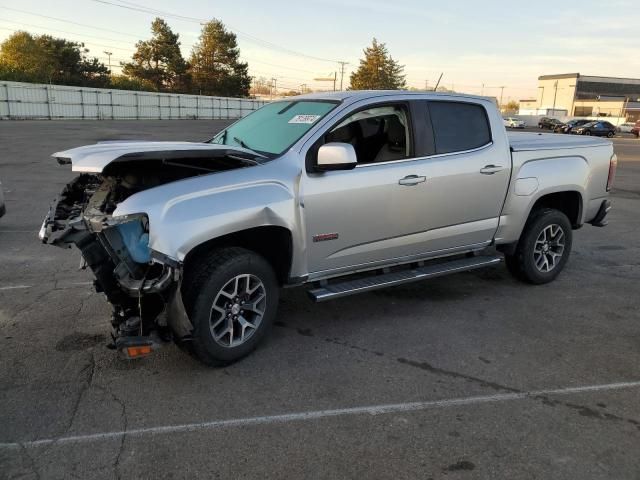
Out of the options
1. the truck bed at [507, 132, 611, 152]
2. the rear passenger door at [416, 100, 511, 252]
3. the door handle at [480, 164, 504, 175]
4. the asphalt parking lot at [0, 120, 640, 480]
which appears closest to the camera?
the asphalt parking lot at [0, 120, 640, 480]

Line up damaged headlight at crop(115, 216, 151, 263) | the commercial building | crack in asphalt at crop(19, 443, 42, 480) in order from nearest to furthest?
crack in asphalt at crop(19, 443, 42, 480), damaged headlight at crop(115, 216, 151, 263), the commercial building

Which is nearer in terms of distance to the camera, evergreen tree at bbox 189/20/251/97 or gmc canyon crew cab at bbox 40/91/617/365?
gmc canyon crew cab at bbox 40/91/617/365

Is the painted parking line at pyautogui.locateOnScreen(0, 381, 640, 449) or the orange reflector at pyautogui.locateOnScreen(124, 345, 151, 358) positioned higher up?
the orange reflector at pyautogui.locateOnScreen(124, 345, 151, 358)

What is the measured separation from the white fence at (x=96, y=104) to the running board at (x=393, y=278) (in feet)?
94.8

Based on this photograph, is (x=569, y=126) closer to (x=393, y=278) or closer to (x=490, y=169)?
(x=490, y=169)

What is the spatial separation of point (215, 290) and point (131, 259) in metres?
0.58

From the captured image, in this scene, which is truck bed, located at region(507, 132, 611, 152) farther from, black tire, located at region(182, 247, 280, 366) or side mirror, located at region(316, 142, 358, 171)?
black tire, located at region(182, 247, 280, 366)

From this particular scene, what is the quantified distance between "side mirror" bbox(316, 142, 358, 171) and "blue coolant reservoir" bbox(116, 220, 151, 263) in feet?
4.45

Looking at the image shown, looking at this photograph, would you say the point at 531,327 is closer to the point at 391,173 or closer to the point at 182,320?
the point at 391,173

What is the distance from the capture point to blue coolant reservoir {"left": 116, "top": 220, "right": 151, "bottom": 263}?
3.45 metres

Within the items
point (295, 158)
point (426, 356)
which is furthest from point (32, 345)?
point (426, 356)

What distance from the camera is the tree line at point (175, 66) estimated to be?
202 ft

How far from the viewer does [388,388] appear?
3.62 meters

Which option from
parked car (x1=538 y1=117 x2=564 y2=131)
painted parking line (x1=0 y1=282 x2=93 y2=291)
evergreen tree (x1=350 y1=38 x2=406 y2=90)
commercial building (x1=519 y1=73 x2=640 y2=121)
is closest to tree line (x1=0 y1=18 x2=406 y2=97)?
evergreen tree (x1=350 y1=38 x2=406 y2=90)
